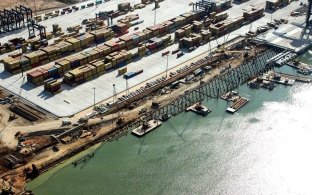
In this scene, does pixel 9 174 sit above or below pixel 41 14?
below

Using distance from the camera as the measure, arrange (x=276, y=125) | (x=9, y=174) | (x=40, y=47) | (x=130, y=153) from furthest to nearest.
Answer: (x=40, y=47)
(x=276, y=125)
(x=130, y=153)
(x=9, y=174)

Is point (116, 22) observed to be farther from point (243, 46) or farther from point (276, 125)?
point (276, 125)

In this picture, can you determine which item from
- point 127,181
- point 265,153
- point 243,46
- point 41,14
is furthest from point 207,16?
point 127,181

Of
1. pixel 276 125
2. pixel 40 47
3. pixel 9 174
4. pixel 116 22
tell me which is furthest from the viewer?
pixel 116 22

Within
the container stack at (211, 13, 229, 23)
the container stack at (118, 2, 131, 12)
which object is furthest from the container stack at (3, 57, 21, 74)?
the container stack at (211, 13, 229, 23)

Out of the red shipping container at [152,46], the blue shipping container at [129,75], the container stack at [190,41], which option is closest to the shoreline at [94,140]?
the blue shipping container at [129,75]

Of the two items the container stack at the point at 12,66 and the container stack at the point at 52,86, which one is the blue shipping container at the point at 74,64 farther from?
the container stack at the point at 12,66

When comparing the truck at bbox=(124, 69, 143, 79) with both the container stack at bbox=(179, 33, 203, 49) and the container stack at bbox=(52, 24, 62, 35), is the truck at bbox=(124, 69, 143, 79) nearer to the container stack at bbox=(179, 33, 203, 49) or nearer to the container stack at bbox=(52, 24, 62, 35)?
the container stack at bbox=(179, 33, 203, 49)
